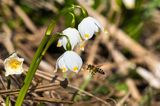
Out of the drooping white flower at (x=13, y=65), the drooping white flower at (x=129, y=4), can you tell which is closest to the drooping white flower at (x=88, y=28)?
the drooping white flower at (x=13, y=65)

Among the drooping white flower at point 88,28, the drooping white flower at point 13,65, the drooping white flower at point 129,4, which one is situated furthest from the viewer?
the drooping white flower at point 129,4

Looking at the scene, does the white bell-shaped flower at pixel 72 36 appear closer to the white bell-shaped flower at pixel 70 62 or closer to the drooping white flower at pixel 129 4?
the white bell-shaped flower at pixel 70 62

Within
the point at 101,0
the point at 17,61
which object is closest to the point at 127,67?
the point at 101,0

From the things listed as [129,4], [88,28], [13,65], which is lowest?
[13,65]

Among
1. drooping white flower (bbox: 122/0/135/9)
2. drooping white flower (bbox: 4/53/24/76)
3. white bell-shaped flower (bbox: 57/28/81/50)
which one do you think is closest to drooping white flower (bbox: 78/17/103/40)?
white bell-shaped flower (bbox: 57/28/81/50)

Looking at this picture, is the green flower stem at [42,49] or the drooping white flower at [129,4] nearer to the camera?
the green flower stem at [42,49]

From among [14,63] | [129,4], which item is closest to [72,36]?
[14,63]

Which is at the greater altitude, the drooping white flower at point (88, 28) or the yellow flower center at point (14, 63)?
the drooping white flower at point (88, 28)

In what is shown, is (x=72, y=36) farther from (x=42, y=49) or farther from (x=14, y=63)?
(x=14, y=63)

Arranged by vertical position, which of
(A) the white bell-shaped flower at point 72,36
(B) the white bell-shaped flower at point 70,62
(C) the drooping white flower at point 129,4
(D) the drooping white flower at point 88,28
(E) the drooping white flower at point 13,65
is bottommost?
(E) the drooping white flower at point 13,65
